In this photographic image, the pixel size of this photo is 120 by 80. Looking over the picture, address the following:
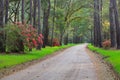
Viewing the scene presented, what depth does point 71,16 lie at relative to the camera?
81062mm

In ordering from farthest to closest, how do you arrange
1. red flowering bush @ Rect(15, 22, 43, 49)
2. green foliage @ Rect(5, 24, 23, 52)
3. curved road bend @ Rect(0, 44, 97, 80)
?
red flowering bush @ Rect(15, 22, 43, 49) → green foliage @ Rect(5, 24, 23, 52) → curved road bend @ Rect(0, 44, 97, 80)

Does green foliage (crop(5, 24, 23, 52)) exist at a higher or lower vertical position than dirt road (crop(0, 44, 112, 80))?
higher

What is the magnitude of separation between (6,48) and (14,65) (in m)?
12.0

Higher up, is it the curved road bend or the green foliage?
the green foliage

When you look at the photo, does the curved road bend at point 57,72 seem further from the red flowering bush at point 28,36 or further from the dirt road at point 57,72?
the red flowering bush at point 28,36

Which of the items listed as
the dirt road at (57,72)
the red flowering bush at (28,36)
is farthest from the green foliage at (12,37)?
the dirt road at (57,72)

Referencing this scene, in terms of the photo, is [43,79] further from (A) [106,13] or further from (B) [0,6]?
(A) [106,13]

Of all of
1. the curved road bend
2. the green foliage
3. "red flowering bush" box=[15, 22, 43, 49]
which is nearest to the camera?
the curved road bend

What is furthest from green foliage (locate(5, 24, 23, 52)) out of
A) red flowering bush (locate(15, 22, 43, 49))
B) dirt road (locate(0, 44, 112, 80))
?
dirt road (locate(0, 44, 112, 80))

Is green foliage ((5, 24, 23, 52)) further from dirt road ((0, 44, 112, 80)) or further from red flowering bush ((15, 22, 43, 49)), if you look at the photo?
dirt road ((0, 44, 112, 80))

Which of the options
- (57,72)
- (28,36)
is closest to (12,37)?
(28,36)

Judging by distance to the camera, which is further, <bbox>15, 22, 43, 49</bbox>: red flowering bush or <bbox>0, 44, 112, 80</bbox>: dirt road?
<bbox>15, 22, 43, 49</bbox>: red flowering bush

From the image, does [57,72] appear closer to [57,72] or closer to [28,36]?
[57,72]

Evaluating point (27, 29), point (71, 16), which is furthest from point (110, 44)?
point (71, 16)
